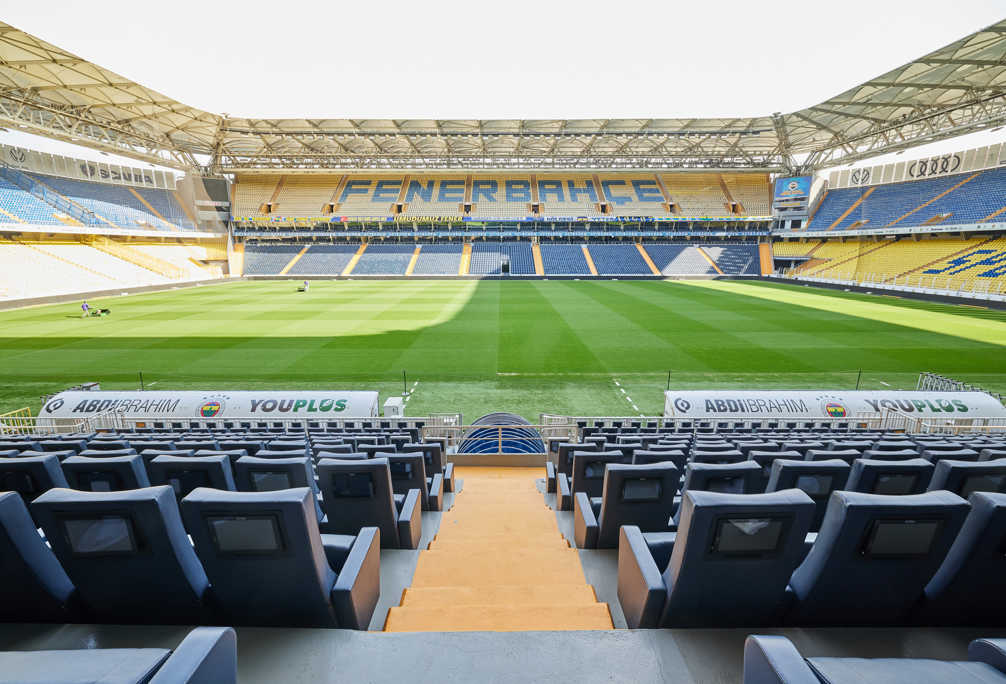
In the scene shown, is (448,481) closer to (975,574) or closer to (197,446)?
(197,446)

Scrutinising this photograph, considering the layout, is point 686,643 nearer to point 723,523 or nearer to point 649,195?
point 723,523

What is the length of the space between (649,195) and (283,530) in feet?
222

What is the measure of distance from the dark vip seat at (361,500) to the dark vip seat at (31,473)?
81.3 inches

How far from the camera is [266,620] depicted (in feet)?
7.81

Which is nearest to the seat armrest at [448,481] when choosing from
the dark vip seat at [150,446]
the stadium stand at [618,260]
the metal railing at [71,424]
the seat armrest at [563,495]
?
the seat armrest at [563,495]

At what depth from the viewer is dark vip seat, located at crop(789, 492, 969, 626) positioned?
214 centimetres

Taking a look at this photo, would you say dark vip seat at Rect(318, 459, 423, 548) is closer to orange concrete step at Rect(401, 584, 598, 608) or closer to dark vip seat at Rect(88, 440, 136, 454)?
orange concrete step at Rect(401, 584, 598, 608)

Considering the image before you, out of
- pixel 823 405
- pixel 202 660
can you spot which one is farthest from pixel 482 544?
pixel 823 405

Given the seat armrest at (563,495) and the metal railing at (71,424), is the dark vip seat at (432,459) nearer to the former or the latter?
the seat armrest at (563,495)

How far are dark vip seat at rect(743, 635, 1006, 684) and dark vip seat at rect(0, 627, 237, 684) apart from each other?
1.55m

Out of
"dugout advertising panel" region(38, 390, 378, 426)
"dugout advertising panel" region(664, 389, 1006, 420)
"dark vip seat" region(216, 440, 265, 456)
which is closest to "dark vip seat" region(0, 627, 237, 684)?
"dark vip seat" region(216, 440, 265, 456)

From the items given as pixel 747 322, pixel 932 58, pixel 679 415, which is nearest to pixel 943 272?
pixel 932 58

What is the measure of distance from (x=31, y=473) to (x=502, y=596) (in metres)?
3.86

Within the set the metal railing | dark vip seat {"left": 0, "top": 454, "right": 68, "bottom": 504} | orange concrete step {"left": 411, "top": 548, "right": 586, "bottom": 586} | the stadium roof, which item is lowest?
the metal railing
